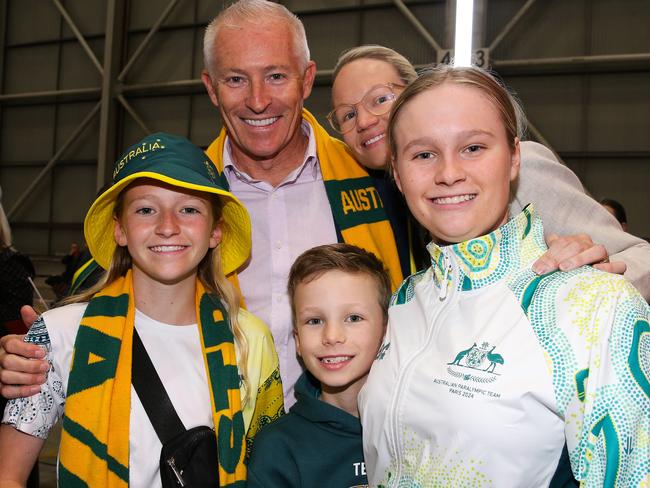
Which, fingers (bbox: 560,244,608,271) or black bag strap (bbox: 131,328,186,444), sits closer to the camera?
fingers (bbox: 560,244,608,271)

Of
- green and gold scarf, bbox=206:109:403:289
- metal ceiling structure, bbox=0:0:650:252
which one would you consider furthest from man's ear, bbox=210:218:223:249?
metal ceiling structure, bbox=0:0:650:252

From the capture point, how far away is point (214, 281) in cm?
217

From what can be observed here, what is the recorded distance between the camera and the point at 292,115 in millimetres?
2482

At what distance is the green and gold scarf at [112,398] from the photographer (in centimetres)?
177

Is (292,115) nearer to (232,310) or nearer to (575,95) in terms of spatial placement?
(232,310)

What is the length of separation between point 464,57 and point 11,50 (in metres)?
10.1

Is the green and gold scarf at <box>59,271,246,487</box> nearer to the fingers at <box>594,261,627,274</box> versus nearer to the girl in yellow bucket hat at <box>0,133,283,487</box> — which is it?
the girl in yellow bucket hat at <box>0,133,283,487</box>

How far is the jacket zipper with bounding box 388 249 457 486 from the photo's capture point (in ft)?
4.68

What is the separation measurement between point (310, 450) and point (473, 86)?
3.38ft

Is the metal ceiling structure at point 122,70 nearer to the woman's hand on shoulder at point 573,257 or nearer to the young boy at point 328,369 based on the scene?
the young boy at point 328,369

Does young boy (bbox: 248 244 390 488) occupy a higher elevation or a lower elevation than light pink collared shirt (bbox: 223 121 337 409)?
lower

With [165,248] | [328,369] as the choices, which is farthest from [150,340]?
[328,369]

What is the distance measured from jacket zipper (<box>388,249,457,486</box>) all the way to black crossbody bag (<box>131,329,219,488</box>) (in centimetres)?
58

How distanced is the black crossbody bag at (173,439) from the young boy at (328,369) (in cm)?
13
